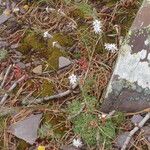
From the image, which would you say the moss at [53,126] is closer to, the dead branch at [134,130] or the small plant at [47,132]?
the small plant at [47,132]

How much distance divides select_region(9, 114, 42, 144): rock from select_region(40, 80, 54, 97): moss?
0.21 meters

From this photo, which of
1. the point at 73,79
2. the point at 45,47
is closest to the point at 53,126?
the point at 73,79

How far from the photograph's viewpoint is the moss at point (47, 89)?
3.64 m

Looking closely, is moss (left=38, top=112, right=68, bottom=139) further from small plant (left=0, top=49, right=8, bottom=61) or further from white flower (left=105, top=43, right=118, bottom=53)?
small plant (left=0, top=49, right=8, bottom=61)

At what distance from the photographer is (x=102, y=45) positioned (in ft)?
12.3

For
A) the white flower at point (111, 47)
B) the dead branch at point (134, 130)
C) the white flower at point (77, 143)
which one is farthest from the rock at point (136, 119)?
the white flower at point (111, 47)

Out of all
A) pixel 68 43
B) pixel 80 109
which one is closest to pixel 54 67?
pixel 68 43

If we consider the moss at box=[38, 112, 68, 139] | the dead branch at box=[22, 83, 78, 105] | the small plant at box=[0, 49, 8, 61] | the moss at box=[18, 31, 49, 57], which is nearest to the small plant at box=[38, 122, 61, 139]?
the moss at box=[38, 112, 68, 139]

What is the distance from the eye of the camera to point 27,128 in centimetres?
351

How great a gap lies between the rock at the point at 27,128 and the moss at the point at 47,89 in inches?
8.4

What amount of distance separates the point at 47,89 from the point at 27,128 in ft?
1.26

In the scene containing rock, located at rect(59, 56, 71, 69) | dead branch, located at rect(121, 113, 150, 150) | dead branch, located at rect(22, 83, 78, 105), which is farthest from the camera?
rock, located at rect(59, 56, 71, 69)

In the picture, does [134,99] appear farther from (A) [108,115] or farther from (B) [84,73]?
(B) [84,73]

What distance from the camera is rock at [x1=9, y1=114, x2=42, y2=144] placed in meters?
3.44
